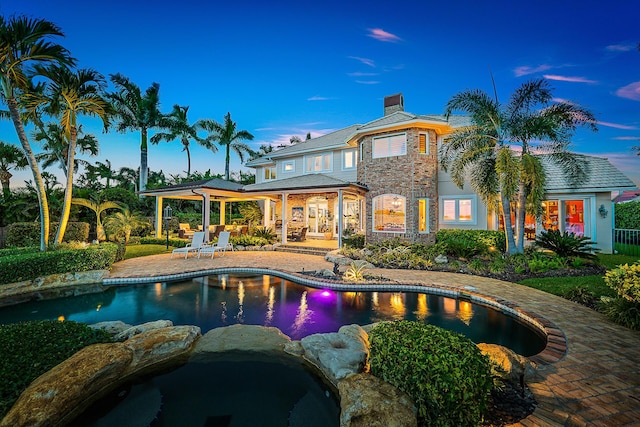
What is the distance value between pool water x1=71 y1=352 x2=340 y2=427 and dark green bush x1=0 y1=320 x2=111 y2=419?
769 mm

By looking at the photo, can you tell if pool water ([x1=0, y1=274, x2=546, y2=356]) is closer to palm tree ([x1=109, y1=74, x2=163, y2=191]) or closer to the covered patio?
the covered patio

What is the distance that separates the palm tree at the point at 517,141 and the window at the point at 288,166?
1184 centimetres

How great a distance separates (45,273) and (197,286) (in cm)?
472

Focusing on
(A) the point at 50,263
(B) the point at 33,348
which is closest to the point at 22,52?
(A) the point at 50,263

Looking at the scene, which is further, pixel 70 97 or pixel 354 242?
pixel 354 242

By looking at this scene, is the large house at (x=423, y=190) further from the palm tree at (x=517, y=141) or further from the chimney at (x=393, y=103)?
the chimney at (x=393, y=103)

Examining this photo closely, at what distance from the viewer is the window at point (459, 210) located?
14.6m

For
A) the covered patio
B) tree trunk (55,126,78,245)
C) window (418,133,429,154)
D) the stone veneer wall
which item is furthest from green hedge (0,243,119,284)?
window (418,133,429,154)

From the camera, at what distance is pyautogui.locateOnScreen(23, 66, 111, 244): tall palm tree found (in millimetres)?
9902

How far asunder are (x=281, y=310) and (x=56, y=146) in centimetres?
2632

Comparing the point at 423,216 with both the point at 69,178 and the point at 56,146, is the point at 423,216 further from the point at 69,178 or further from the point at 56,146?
the point at 56,146

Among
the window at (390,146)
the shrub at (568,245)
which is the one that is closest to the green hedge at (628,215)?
the shrub at (568,245)

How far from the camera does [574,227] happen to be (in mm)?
14586

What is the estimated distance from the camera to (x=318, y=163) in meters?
20.1
